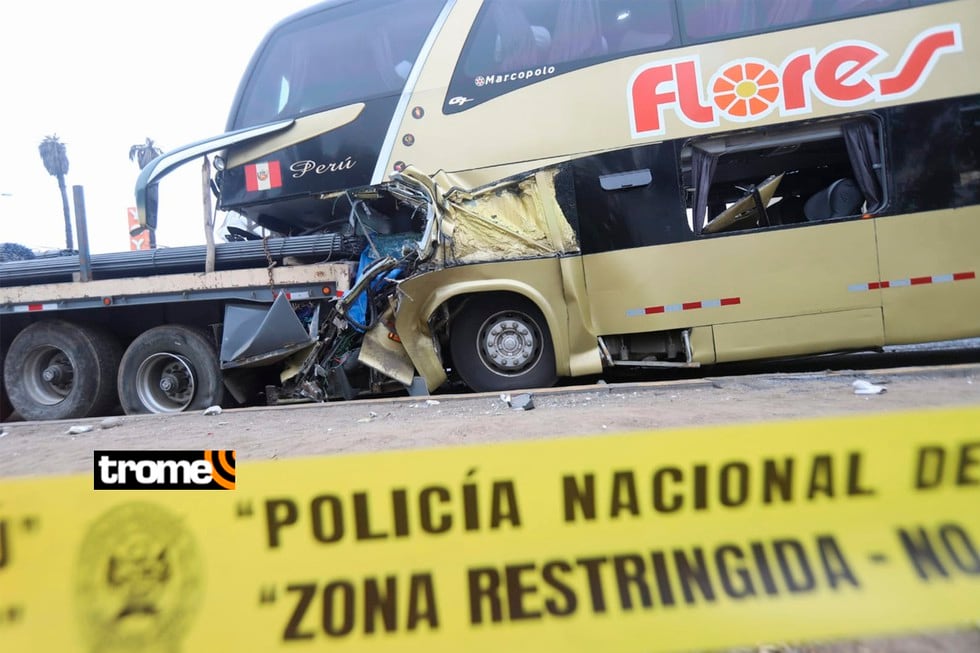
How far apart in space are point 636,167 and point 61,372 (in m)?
6.38

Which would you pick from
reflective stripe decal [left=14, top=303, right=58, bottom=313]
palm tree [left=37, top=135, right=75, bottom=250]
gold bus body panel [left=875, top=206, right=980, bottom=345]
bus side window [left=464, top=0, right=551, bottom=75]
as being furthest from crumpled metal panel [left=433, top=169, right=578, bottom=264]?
palm tree [left=37, top=135, right=75, bottom=250]

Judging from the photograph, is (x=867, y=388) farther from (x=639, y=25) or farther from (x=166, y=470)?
(x=166, y=470)

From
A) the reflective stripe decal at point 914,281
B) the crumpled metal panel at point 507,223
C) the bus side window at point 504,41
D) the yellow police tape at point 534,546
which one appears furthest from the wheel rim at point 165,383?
the reflective stripe decal at point 914,281

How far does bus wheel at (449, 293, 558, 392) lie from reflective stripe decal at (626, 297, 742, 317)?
0.83m

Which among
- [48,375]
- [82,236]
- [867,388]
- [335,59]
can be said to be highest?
[335,59]

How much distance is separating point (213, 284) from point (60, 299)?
1.70 meters

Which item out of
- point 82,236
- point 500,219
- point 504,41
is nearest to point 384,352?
point 500,219

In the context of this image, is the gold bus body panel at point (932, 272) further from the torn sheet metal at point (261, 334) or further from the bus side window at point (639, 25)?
the torn sheet metal at point (261, 334)

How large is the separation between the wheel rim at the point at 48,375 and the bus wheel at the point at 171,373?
0.76m

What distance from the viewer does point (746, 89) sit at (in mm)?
4156

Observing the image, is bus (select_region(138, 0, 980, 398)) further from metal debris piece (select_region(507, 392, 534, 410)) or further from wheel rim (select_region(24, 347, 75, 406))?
wheel rim (select_region(24, 347, 75, 406))

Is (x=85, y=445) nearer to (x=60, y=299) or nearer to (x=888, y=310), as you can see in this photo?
(x=60, y=299)

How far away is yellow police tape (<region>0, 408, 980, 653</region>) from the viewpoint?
1.38 m

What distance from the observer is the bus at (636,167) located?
405 cm
